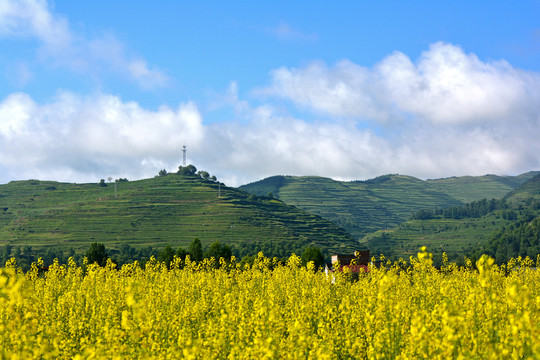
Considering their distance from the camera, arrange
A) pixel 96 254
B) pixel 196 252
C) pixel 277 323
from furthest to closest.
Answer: pixel 96 254 < pixel 196 252 < pixel 277 323

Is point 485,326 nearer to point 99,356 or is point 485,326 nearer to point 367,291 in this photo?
point 367,291

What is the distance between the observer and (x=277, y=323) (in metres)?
15.2

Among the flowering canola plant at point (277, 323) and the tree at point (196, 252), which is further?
the tree at point (196, 252)

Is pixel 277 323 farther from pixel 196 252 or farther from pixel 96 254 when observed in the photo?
pixel 96 254

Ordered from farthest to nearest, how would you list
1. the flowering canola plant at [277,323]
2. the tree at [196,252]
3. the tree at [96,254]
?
the tree at [96,254], the tree at [196,252], the flowering canola plant at [277,323]

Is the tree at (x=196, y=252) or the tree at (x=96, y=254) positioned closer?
the tree at (x=196, y=252)

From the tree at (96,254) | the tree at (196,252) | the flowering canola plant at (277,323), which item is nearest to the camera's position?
the flowering canola plant at (277,323)

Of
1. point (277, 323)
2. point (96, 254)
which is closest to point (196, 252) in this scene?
point (96, 254)

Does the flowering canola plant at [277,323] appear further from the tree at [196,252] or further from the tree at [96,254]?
the tree at [96,254]

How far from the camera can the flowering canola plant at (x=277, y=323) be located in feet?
37.3

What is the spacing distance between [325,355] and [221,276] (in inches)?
1224

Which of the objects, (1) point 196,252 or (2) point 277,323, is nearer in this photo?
(2) point 277,323

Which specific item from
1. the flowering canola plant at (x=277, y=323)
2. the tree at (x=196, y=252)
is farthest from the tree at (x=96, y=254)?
the flowering canola plant at (x=277, y=323)

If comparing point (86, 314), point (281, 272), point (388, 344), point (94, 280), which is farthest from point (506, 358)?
point (281, 272)
